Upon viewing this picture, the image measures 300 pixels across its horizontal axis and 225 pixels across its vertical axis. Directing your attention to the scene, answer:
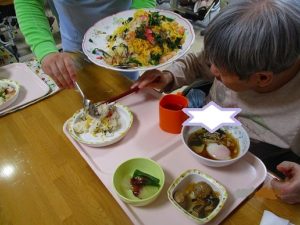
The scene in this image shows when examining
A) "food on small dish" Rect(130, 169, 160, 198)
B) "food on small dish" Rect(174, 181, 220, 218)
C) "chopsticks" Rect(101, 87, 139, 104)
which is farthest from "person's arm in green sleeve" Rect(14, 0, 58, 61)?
"food on small dish" Rect(174, 181, 220, 218)

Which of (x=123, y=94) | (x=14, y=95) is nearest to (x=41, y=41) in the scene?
(x=14, y=95)

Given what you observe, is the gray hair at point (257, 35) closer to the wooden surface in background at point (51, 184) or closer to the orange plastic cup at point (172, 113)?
the orange plastic cup at point (172, 113)

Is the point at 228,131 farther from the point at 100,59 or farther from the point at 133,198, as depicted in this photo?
the point at 100,59

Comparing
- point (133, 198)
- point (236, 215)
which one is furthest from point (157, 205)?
point (236, 215)

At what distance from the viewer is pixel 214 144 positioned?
0.81m

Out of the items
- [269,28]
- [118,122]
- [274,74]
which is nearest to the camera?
[269,28]

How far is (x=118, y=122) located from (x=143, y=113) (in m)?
0.10

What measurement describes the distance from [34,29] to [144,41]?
17.3 inches

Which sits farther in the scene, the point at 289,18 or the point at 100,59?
the point at 100,59

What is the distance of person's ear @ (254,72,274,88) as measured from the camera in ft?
2.42

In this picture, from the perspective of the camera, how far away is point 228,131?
839 millimetres

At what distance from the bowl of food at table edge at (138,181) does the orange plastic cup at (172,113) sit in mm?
164

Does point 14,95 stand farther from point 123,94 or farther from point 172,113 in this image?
point 172,113

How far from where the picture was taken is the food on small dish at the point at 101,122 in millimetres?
911
